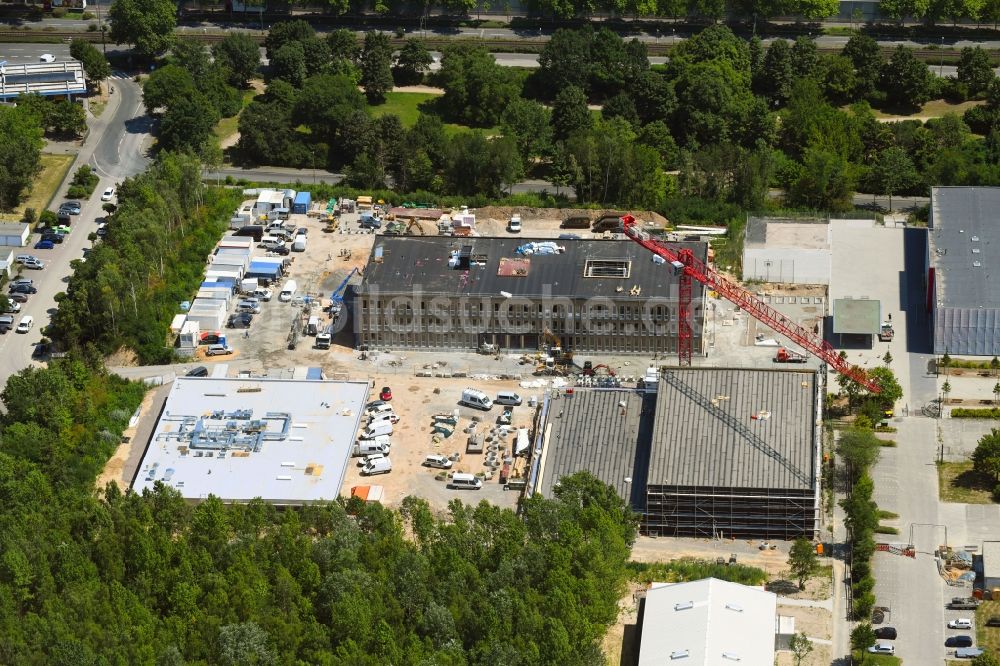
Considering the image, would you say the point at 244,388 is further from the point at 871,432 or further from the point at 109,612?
the point at 871,432

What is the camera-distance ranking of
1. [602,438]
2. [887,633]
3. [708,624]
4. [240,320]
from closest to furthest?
1. [708,624]
2. [887,633]
3. [602,438]
4. [240,320]

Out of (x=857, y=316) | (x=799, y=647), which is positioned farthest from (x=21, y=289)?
(x=799, y=647)

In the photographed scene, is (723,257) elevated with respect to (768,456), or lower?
elevated

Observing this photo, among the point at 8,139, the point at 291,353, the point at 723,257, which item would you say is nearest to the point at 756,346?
the point at 723,257

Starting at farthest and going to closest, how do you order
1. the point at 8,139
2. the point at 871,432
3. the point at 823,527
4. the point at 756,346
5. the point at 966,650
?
the point at 8,139 → the point at 756,346 → the point at 871,432 → the point at 823,527 → the point at 966,650

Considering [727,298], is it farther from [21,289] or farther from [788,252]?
[21,289]

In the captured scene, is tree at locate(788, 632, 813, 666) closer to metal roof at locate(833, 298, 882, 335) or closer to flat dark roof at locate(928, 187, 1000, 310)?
metal roof at locate(833, 298, 882, 335)

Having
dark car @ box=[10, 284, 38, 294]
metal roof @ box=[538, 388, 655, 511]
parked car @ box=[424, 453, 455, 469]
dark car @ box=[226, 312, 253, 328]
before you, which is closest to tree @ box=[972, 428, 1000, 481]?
metal roof @ box=[538, 388, 655, 511]
